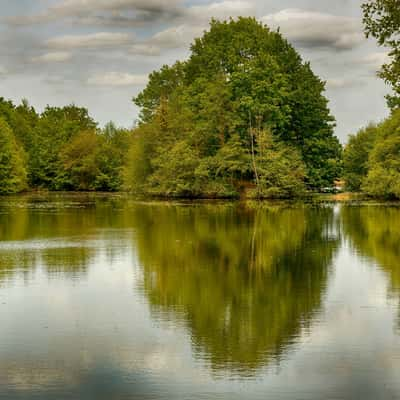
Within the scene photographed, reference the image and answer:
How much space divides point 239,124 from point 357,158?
34.9 m

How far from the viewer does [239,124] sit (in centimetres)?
5591

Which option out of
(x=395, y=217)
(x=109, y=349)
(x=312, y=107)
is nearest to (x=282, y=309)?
(x=109, y=349)

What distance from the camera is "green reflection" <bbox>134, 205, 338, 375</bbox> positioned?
396 inches

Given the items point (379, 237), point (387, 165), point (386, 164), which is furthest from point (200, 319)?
point (386, 164)

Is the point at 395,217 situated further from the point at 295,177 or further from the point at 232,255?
the point at 295,177

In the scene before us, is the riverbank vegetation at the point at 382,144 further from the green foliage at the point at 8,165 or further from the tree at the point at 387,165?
the green foliage at the point at 8,165

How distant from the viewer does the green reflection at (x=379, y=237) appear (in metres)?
17.8

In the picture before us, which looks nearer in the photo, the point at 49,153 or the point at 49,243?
the point at 49,243

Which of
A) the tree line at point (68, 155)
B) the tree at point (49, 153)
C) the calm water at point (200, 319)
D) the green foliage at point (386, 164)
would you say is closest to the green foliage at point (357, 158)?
the green foliage at point (386, 164)

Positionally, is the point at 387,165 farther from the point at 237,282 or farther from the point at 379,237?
the point at 237,282

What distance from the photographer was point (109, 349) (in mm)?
9734

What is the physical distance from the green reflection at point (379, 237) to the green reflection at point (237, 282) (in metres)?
1.02

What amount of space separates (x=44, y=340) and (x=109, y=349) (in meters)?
1.13

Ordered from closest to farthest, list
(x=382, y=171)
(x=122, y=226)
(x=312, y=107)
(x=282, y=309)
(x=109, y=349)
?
(x=109, y=349), (x=282, y=309), (x=122, y=226), (x=382, y=171), (x=312, y=107)
